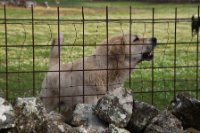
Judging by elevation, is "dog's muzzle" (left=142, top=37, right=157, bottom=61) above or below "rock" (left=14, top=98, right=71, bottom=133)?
above

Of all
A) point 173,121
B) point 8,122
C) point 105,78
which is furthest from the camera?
point 105,78

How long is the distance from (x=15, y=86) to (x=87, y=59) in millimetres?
4076

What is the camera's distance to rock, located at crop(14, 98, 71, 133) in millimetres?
5285

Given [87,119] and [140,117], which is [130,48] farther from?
[87,119]

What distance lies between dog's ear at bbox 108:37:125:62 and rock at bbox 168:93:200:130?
6.23ft

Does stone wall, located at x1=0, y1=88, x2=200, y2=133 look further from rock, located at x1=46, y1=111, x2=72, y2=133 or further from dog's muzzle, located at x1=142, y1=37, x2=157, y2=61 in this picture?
dog's muzzle, located at x1=142, y1=37, x2=157, y2=61

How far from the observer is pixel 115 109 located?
6.00 metres

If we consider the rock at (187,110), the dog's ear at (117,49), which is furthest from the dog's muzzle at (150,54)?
the rock at (187,110)

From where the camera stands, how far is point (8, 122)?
5203 millimetres

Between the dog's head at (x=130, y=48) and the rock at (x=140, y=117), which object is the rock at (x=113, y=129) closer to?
the rock at (x=140, y=117)

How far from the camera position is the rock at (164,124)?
586 centimetres

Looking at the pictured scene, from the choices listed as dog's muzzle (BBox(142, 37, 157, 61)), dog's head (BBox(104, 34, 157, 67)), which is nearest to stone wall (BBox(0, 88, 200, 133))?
dog's head (BBox(104, 34, 157, 67))

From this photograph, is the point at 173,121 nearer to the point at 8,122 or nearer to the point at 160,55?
the point at 8,122

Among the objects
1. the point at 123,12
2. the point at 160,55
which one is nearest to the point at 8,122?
the point at 160,55
